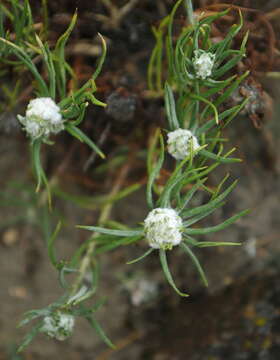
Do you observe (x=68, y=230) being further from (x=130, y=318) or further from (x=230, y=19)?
(x=230, y=19)

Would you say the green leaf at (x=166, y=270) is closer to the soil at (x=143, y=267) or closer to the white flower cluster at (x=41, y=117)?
the white flower cluster at (x=41, y=117)

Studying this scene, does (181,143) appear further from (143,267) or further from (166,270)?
(143,267)

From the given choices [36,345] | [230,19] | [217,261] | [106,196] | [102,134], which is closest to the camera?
[230,19]

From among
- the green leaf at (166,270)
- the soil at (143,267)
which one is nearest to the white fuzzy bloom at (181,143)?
the green leaf at (166,270)

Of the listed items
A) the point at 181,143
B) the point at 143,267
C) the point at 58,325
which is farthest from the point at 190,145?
the point at 143,267

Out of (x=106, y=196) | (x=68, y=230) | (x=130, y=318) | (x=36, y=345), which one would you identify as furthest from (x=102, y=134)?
(x=36, y=345)

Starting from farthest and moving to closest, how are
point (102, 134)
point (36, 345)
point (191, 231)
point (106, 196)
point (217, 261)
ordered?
point (36, 345), point (217, 261), point (106, 196), point (102, 134), point (191, 231)

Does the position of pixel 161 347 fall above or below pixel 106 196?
below
